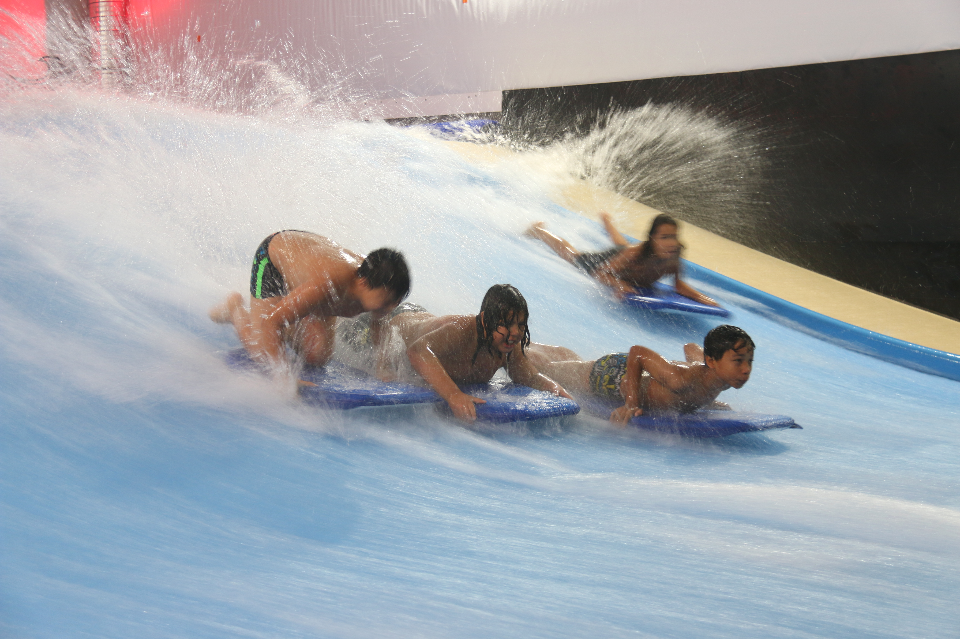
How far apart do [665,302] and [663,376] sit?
1248mm

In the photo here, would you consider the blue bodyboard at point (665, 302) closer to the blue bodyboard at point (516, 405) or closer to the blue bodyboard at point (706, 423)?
the blue bodyboard at point (706, 423)

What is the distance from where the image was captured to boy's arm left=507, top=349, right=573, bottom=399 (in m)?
2.47

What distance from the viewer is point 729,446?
2.33 m

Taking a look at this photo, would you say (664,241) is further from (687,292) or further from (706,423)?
(706,423)

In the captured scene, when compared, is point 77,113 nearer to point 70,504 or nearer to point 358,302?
point 358,302

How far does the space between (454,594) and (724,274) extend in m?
3.79

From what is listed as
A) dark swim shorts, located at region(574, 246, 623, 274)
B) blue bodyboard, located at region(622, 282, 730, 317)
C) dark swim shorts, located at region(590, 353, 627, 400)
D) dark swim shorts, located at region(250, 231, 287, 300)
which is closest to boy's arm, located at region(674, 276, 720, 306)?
blue bodyboard, located at region(622, 282, 730, 317)

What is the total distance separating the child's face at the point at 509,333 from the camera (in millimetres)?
2203

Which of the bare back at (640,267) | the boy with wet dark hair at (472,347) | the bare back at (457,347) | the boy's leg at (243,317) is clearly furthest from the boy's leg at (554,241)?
the boy's leg at (243,317)

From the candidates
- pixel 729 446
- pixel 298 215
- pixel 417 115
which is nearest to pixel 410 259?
pixel 298 215

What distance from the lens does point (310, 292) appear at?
2209 millimetres

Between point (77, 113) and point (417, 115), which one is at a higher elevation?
point (417, 115)

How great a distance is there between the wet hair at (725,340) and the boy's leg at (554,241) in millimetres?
1798

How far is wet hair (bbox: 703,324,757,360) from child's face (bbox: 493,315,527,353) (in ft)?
1.81
